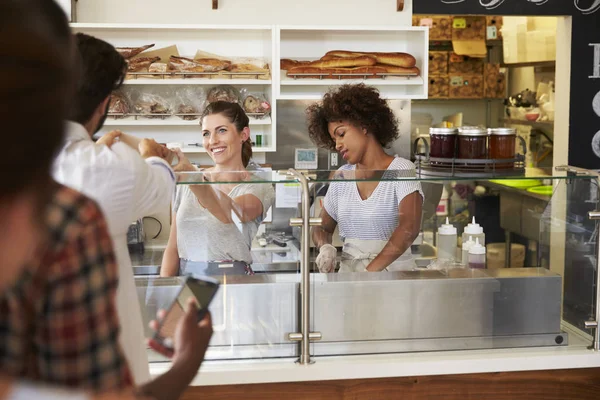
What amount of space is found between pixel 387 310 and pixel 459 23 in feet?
16.4

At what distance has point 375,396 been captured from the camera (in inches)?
86.1

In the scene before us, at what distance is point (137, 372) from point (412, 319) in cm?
103

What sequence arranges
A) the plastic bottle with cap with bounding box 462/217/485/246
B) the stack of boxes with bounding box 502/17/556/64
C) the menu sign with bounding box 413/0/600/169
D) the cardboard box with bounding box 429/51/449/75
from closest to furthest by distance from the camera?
the plastic bottle with cap with bounding box 462/217/485/246, the menu sign with bounding box 413/0/600/169, the stack of boxes with bounding box 502/17/556/64, the cardboard box with bounding box 429/51/449/75

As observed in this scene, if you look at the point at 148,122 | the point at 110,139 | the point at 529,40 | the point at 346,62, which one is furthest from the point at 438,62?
the point at 110,139

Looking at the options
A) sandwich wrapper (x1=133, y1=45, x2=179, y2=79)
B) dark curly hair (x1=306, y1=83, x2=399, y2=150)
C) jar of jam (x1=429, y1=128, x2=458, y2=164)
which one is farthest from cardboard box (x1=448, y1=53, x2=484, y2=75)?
jar of jam (x1=429, y1=128, x2=458, y2=164)

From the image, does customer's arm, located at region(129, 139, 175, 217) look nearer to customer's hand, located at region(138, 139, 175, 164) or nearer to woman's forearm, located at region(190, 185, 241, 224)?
customer's hand, located at region(138, 139, 175, 164)

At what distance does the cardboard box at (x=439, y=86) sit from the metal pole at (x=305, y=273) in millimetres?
5013

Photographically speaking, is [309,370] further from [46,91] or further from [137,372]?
[46,91]

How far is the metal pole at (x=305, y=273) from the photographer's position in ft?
6.82

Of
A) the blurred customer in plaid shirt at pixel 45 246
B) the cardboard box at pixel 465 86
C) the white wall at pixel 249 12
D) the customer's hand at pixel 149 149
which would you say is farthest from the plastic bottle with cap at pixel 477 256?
the cardboard box at pixel 465 86

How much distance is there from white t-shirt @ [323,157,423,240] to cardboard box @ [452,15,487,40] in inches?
185

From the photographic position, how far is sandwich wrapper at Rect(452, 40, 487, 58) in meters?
6.65

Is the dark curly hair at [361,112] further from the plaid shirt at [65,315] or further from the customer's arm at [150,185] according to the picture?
the plaid shirt at [65,315]

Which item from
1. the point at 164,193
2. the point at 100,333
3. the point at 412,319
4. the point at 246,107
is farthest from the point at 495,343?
the point at 246,107
